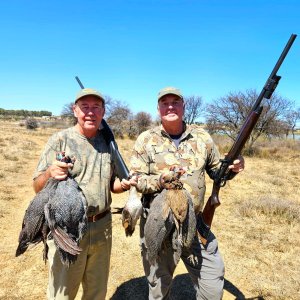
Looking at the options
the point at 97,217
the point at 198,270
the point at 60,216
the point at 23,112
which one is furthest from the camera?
the point at 23,112

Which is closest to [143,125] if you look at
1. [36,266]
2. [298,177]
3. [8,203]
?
[298,177]

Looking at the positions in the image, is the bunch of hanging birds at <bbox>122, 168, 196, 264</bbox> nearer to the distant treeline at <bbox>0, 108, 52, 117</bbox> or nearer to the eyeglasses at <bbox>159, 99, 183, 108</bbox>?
the eyeglasses at <bbox>159, 99, 183, 108</bbox>

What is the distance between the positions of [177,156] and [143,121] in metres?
51.1

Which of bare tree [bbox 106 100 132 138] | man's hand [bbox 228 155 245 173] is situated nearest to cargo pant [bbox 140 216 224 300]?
man's hand [bbox 228 155 245 173]

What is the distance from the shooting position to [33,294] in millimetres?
→ 5488

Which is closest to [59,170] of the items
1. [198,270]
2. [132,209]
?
[132,209]

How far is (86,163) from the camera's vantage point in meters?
3.83

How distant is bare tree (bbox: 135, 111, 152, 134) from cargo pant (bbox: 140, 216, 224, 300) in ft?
161

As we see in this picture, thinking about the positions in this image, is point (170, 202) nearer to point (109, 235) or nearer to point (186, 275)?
point (109, 235)

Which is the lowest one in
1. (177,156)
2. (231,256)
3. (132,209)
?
(231,256)

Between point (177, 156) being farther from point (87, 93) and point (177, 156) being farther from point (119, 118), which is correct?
point (119, 118)

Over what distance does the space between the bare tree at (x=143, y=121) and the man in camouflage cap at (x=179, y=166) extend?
49.0 m

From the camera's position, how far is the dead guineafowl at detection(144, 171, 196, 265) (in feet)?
11.1

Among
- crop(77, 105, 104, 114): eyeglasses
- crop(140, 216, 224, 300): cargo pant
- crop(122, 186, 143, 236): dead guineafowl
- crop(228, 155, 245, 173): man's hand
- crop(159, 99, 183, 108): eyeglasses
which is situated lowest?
crop(140, 216, 224, 300): cargo pant
